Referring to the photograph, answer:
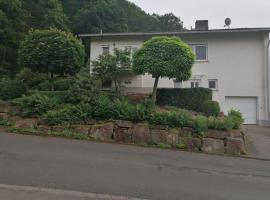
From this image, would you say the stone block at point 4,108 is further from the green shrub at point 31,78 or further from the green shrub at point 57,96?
the green shrub at point 31,78

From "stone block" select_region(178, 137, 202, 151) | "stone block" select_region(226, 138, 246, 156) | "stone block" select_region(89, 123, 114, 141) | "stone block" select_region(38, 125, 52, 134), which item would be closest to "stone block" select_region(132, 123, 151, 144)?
"stone block" select_region(89, 123, 114, 141)

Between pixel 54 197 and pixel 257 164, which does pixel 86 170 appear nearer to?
pixel 54 197

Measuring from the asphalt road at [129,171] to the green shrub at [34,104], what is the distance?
8.23ft

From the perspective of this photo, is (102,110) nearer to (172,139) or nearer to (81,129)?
(81,129)

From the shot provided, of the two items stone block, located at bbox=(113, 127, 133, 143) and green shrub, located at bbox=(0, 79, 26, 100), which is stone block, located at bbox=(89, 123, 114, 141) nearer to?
stone block, located at bbox=(113, 127, 133, 143)

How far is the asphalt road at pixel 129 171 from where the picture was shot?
8.38m

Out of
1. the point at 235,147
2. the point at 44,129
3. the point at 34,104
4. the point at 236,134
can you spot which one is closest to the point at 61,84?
the point at 34,104

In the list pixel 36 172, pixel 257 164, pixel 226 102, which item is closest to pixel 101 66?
pixel 226 102

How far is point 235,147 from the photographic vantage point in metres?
14.7

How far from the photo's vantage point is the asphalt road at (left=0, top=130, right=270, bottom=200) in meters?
8.38

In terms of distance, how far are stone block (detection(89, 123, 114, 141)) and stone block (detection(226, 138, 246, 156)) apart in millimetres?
4546

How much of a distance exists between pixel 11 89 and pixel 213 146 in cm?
996

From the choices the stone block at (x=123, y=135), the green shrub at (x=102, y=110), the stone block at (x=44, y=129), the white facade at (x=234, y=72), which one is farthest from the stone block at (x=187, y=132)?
the white facade at (x=234, y=72)

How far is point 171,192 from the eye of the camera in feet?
27.2
